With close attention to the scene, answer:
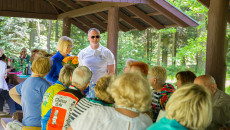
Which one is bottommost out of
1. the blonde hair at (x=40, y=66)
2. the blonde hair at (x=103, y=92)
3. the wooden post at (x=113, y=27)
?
the blonde hair at (x=103, y=92)

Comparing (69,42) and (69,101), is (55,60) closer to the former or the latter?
(69,42)

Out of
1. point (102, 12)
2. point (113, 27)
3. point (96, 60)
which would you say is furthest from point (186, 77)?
point (102, 12)

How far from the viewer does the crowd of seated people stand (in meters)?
1.64

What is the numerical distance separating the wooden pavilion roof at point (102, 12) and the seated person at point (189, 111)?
4.17 m

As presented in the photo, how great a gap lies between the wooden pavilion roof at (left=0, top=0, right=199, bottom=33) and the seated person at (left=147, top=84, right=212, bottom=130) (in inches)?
164

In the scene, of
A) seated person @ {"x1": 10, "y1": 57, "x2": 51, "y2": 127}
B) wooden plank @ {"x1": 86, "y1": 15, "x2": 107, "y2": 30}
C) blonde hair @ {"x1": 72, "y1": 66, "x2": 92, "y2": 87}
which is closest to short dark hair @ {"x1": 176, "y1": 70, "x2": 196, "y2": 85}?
blonde hair @ {"x1": 72, "y1": 66, "x2": 92, "y2": 87}

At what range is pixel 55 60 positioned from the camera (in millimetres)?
4383

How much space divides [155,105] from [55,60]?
192cm

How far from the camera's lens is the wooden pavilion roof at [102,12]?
6820 mm

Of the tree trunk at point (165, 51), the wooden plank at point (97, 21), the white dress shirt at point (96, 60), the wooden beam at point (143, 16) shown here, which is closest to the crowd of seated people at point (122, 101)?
the white dress shirt at point (96, 60)

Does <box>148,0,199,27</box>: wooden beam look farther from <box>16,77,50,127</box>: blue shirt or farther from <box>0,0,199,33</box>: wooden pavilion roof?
<box>16,77,50,127</box>: blue shirt

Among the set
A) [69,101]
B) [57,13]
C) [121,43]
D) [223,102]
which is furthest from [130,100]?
[121,43]

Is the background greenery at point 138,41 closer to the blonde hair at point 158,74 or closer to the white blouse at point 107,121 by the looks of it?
the blonde hair at point 158,74

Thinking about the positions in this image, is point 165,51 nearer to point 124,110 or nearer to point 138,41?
point 138,41
